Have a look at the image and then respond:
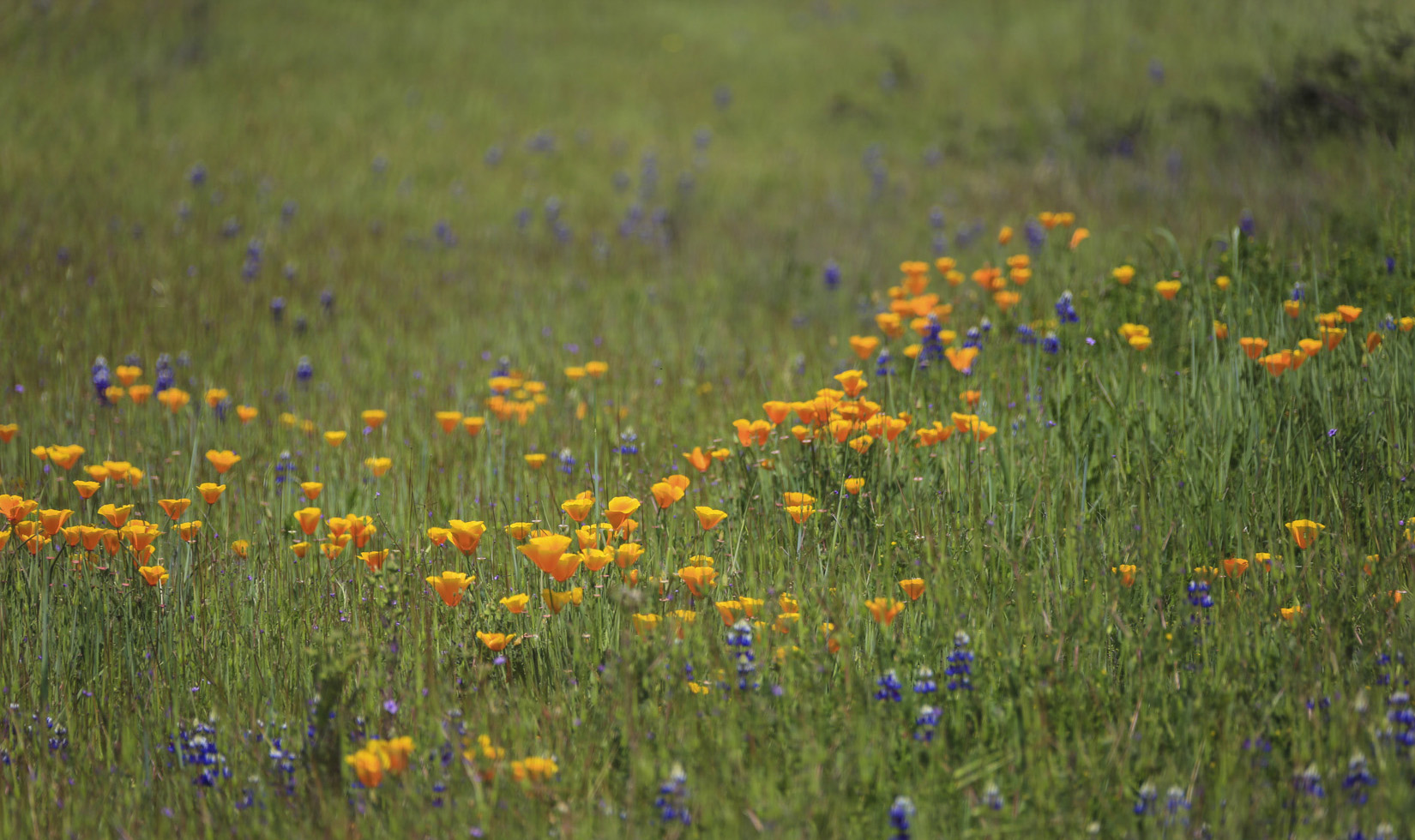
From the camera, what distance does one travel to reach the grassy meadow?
1.85 m

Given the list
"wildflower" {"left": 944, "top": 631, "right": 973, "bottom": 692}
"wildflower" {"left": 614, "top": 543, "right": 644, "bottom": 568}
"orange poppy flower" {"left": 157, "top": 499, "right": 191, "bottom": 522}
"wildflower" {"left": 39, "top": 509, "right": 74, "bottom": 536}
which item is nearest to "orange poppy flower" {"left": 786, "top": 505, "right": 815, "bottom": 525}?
"wildflower" {"left": 614, "top": 543, "right": 644, "bottom": 568}

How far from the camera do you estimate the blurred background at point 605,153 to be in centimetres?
635

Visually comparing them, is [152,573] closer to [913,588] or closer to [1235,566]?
[913,588]

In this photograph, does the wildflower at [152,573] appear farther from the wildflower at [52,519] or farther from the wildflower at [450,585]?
the wildflower at [450,585]

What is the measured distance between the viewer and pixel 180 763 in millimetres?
1960

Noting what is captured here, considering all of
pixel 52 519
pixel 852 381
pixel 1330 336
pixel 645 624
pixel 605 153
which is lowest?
pixel 645 624

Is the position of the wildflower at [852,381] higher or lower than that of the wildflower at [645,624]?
higher

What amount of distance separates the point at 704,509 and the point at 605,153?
9236 mm

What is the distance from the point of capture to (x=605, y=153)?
1079 cm

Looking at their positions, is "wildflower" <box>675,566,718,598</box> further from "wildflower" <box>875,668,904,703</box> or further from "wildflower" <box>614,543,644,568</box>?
"wildflower" <box>875,668,904,703</box>

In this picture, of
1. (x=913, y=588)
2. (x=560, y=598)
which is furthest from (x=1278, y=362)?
(x=560, y=598)

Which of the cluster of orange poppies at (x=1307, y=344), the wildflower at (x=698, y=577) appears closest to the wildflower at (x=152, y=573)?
the wildflower at (x=698, y=577)

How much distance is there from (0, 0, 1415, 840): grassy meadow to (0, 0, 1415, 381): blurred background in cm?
8

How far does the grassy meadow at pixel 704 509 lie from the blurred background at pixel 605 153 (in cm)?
8
